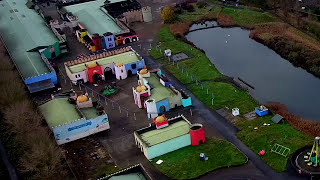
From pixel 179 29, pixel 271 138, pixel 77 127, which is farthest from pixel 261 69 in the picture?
pixel 77 127

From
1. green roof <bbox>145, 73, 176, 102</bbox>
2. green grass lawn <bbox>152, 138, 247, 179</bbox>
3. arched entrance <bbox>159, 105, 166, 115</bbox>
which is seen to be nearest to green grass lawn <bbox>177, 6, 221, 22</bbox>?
green roof <bbox>145, 73, 176, 102</bbox>

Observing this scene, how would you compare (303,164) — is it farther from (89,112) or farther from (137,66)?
(137,66)

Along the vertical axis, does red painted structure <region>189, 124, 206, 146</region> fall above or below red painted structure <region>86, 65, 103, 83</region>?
below

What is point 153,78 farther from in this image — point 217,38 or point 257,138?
point 217,38

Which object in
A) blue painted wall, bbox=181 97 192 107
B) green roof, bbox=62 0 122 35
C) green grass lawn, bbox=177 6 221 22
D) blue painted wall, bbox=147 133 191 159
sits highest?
green roof, bbox=62 0 122 35

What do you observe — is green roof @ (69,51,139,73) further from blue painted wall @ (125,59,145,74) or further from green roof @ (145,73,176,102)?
green roof @ (145,73,176,102)

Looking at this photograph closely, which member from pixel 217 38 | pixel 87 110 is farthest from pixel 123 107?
pixel 217 38
